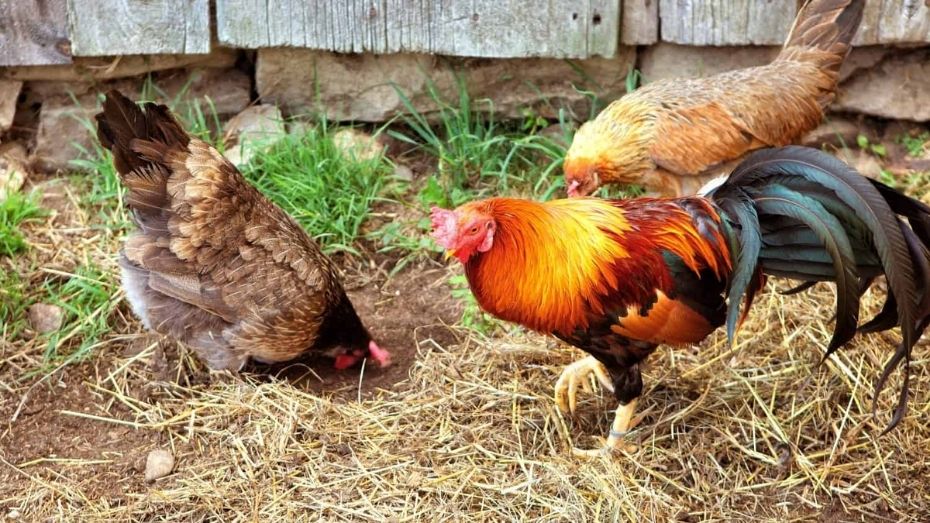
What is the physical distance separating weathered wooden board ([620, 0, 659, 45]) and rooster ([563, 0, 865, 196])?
548 millimetres

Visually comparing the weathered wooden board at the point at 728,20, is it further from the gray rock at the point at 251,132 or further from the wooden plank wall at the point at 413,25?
the gray rock at the point at 251,132

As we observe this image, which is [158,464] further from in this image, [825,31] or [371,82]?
[825,31]

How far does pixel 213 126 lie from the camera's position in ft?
18.4

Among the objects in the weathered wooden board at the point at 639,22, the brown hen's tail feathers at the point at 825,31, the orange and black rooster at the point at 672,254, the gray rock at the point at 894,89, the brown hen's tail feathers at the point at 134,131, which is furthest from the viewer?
the gray rock at the point at 894,89

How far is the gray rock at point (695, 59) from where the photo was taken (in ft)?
17.3

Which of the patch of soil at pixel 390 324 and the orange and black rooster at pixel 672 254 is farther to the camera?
the patch of soil at pixel 390 324

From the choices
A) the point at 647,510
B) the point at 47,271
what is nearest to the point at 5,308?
the point at 47,271

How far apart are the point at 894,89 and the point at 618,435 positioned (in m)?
2.75

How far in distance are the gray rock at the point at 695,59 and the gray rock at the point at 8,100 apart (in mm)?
3408

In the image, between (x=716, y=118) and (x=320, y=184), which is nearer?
(x=716, y=118)

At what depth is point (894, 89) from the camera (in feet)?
17.4

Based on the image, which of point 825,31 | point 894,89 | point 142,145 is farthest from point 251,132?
point 894,89

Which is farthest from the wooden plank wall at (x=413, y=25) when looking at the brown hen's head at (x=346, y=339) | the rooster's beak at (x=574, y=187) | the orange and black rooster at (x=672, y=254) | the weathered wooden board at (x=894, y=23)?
the orange and black rooster at (x=672, y=254)

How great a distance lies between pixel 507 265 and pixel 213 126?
281 centimetres
